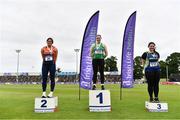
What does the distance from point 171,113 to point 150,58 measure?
5.84ft

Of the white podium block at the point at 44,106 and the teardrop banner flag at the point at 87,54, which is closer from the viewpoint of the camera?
the white podium block at the point at 44,106

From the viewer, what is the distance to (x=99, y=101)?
10.1 metres

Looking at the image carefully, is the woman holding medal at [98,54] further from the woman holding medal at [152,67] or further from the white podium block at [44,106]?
the white podium block at [44,106]

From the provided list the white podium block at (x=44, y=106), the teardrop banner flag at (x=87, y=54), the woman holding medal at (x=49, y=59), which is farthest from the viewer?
the teardrop banner flag at (x=87, y=54)

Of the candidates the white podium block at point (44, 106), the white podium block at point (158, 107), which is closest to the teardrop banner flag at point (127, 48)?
the white podium block at point (158, 107)

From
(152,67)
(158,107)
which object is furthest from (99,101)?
(152,67)

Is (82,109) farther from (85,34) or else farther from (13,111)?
(85,34)

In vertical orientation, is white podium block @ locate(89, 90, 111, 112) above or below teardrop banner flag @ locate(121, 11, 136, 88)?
below

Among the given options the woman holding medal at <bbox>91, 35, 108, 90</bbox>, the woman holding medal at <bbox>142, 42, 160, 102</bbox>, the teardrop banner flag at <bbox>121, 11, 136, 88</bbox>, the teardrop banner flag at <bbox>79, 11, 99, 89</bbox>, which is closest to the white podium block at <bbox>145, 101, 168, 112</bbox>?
the woman holding medal at <bbox>142, 42, 160, 102</bbox>

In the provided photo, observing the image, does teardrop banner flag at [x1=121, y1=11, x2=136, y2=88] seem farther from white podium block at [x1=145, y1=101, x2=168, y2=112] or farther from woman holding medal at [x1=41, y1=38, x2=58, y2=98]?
woman holding medal at [x1=41, y1=38, x2=58, y2=98]

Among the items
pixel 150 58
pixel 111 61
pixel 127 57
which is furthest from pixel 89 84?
pixel 111 61

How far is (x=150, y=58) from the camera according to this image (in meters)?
10.4

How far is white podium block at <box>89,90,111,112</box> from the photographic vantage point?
10102 millimetres

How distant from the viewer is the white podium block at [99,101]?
398 inches
